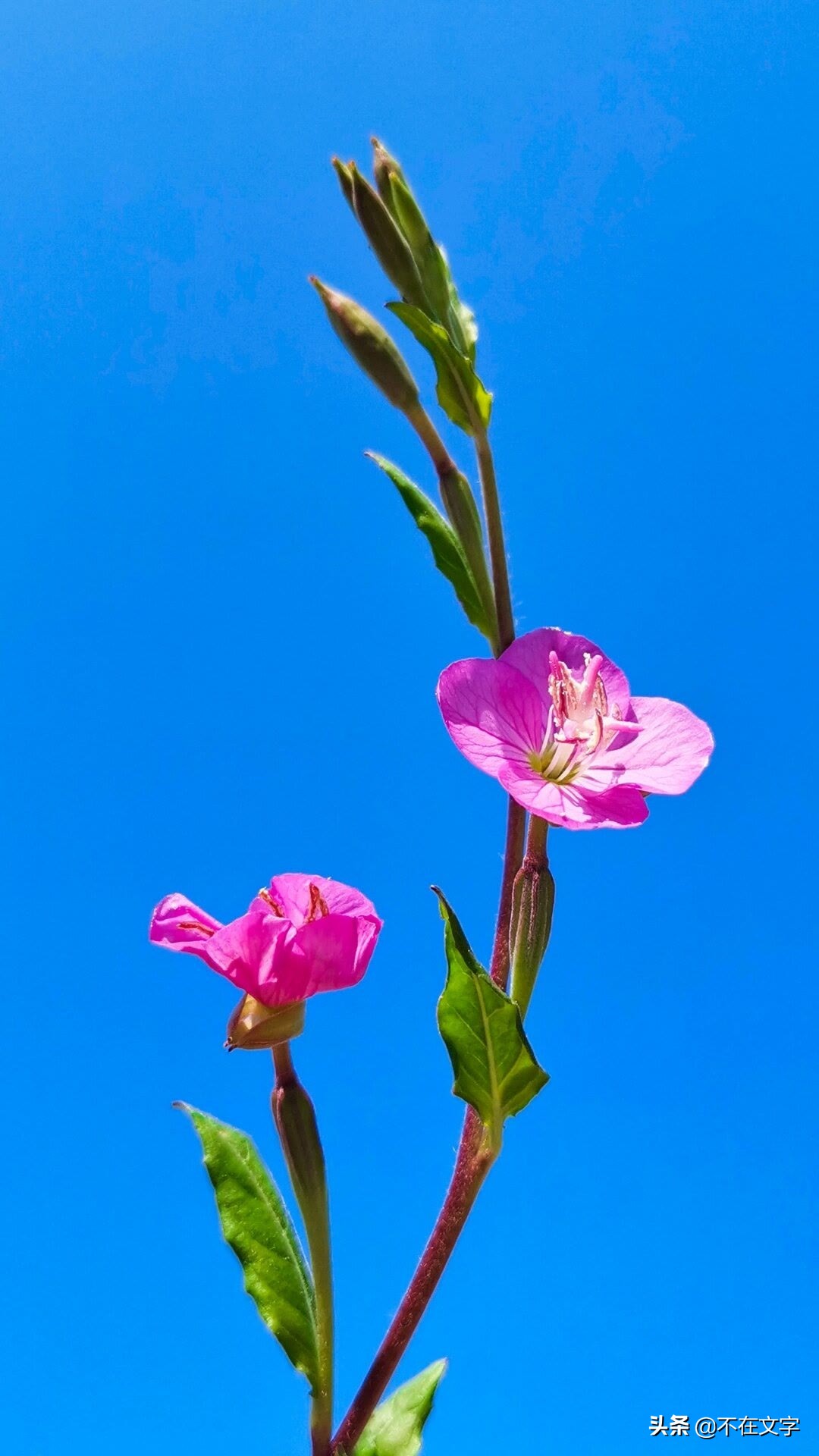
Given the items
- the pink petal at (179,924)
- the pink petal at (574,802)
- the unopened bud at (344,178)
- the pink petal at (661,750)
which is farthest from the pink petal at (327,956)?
the unopened bud at (344,178)

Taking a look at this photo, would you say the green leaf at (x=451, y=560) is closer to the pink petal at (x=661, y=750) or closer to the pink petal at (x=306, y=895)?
the pink petal at (x=661, y=750)

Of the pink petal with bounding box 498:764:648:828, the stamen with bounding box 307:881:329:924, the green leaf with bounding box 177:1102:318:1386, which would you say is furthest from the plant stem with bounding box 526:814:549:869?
the green leaf with bounding box 177:1102:318:1386

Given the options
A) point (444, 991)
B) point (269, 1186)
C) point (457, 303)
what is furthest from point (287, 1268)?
point (457, 303)

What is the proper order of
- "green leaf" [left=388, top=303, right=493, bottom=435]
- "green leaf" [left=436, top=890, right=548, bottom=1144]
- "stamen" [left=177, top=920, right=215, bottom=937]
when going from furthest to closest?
"green leaf" [left=388, top=303, right=493, bottom=435] < "stamen" [left=177, top=920, right=215, bottom=937] < "green leaf" [left=436, top=890, right=548, bottom=1144]

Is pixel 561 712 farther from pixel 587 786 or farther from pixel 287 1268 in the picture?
pixel 287 1268

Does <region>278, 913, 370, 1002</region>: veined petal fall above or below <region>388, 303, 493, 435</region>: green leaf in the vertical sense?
below

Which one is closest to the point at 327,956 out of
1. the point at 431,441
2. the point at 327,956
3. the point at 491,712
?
the point at 327,956

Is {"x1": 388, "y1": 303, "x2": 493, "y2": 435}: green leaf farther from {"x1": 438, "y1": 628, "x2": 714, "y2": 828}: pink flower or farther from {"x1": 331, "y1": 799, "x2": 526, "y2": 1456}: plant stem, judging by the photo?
{"x1": 331, "y1": 799, "x2": 526, "y2": 1456}: plant stem
